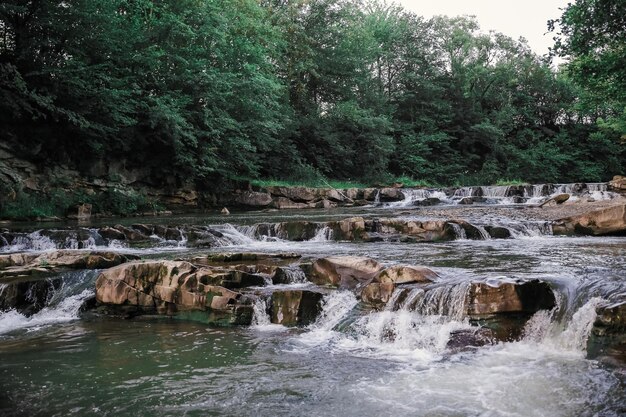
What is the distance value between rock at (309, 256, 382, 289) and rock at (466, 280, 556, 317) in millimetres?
1582

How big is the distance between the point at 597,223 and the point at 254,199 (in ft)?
47.7

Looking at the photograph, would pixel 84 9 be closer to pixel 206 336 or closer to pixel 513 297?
pixel 206 336

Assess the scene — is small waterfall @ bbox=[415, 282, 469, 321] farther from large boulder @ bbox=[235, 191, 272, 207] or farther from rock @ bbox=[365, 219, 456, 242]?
large boulder @ bbox=[235, 191, 272, 207]

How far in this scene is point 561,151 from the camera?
38.7 metres

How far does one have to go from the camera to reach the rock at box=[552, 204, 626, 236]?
36.0 ft

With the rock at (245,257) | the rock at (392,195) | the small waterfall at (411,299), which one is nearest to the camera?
the small waterfall at (411,299)

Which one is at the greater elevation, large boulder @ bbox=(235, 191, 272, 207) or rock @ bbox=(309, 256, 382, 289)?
large boulder @ bbox=(235, 191, 272, 207)

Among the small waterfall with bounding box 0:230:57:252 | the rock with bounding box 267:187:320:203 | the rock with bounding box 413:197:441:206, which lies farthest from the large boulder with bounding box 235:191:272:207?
the small waterfall with bounding box 0:230:57:252

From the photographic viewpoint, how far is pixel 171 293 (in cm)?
673

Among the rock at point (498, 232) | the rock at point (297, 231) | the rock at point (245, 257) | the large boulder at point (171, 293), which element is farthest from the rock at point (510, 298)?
the rock at point (297, 231)

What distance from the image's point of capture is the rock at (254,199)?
21922mm

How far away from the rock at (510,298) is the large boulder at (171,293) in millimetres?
2911

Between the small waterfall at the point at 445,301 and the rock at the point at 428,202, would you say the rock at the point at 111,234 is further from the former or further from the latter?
the rock at the point at 428,202

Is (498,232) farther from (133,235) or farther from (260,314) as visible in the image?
(133,235)
